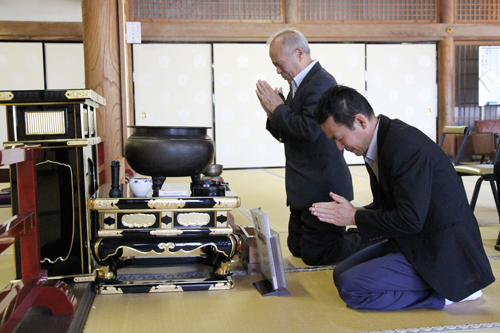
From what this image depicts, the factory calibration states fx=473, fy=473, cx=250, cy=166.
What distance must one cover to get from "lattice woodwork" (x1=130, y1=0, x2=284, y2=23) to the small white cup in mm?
5192

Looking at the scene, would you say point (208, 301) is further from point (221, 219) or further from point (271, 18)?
point (271, 18)

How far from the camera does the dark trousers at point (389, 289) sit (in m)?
1.73

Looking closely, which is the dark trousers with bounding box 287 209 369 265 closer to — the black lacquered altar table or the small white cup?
the black lacquered altar table

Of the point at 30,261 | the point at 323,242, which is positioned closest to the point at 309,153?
the point at 323,242

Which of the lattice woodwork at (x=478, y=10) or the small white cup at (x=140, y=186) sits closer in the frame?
Result: the small white cup at (x=140, y=186)

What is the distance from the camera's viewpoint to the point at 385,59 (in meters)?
7.32

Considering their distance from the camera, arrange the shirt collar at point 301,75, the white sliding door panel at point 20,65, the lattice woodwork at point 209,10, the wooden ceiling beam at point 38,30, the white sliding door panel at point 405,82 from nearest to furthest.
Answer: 1. the shirt collar at point 301,75
2. the wooden ceiling beam at point 38,30
3. the white sliding door panel at point 20,65
4. the lattice woodwork at point 209,10
5. the white sliding door panel at point 405,82

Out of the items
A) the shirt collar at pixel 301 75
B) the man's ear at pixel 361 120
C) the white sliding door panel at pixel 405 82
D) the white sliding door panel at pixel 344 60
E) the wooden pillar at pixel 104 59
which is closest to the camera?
the man's ear at pixel 361 120

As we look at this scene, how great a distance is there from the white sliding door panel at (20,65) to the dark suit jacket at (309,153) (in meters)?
5.27

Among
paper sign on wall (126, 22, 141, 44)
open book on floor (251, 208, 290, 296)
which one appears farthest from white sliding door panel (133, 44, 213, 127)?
open book on floor (251, 208, 290, 296)

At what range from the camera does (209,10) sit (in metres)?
6.84

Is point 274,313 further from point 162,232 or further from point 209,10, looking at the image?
point 209,10

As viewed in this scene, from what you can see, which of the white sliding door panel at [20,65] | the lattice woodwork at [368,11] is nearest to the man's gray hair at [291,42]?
the lattice woodwork at [368,11]

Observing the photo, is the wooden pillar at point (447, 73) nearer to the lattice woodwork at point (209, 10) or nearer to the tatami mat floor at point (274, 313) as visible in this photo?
the lattice woodwork at point (209, 10)
